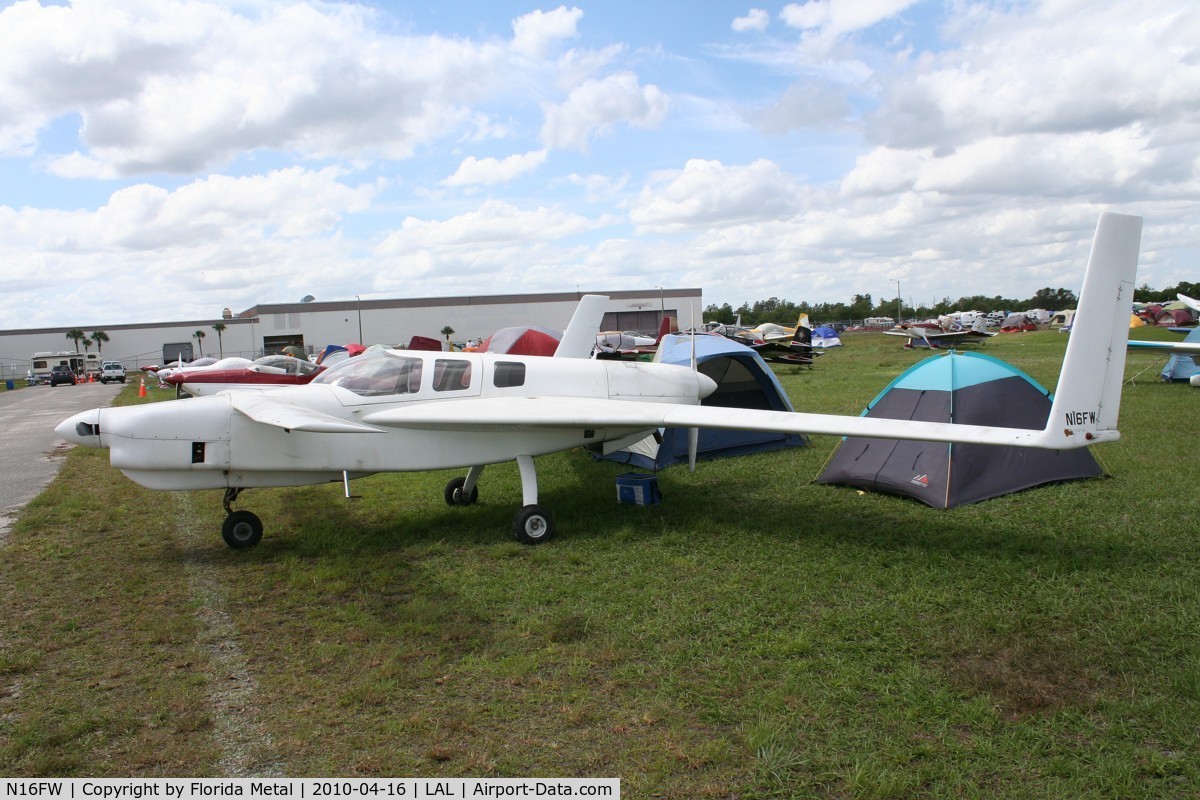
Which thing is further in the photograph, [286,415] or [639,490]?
[639,490]

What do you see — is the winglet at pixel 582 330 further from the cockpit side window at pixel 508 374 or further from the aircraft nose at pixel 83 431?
the aircraft nose at pixel 83 431

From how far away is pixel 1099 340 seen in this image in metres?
6.02

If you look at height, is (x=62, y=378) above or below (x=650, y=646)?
above

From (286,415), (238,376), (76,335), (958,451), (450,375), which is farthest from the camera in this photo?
(76,335)

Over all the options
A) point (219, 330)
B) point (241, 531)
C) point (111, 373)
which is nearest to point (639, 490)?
point (241, 531)

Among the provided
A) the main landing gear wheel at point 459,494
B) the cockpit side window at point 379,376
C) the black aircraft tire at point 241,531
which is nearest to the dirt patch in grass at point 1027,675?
the cockpit side window at point 379,376

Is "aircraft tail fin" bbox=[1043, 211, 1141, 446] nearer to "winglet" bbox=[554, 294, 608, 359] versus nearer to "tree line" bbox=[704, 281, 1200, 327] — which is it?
"winglet" bbox=[554, 294, 608, 359]

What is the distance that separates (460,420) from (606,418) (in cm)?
146

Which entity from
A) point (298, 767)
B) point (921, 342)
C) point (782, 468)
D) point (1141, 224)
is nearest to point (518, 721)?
point (298, 767)

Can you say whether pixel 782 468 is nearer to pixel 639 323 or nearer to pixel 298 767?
pixel 298 767

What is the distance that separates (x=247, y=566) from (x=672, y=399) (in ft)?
16.8

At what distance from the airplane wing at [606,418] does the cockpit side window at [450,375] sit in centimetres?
24

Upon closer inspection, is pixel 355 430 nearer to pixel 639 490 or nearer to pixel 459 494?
pixel 459 494

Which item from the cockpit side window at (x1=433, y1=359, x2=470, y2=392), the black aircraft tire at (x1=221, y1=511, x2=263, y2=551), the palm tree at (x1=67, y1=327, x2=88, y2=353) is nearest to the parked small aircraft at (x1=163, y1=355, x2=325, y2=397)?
the black aircraft tire at (x1=221, y1=511, x2=263, y2=551)
